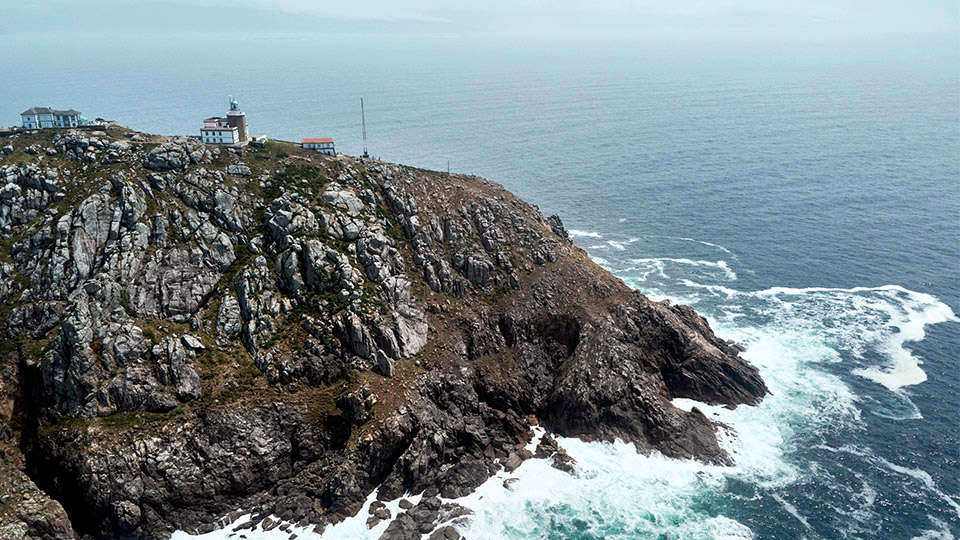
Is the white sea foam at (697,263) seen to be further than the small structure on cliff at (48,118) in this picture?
Yes

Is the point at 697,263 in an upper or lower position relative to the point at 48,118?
lower

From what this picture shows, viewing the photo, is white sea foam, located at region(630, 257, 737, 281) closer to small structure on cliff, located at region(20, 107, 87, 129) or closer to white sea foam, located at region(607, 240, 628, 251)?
white sea foam, located at region(607, 240, 628, 251)

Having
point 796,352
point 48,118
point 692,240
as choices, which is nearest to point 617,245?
point 692,240

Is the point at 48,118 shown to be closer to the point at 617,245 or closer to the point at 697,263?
the point at 617,245

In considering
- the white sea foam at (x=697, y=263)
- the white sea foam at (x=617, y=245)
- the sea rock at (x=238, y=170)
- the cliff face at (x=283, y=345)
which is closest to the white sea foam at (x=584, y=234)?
the white sea foam at (x=617, y=245)

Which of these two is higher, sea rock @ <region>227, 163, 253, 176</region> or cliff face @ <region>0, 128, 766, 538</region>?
sea rock @ <region>227, 163, 253, 176</region>

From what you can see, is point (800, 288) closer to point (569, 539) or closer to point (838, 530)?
point (838, 530)

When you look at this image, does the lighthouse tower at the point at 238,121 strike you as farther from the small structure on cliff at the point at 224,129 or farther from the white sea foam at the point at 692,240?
the white sea foam at the point at 692,240

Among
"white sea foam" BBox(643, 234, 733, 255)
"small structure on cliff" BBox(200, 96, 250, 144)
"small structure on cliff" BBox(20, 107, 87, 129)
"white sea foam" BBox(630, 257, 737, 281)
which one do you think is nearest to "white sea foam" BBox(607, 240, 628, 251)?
"white sea foam" BBox(630, 257, 737, 281)
